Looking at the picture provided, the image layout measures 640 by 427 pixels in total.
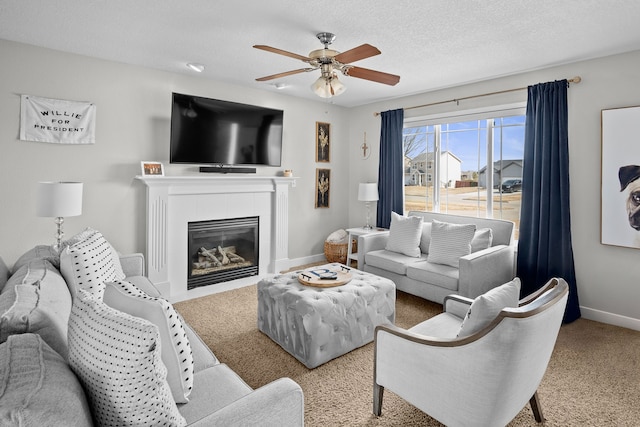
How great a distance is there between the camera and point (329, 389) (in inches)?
88.2

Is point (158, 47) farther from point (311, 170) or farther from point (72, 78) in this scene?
point (311, 170)

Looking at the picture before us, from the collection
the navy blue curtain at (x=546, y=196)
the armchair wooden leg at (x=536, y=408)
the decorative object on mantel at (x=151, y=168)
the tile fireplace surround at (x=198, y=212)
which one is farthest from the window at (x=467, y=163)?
the decorative object on mantel at (x=151, y=168)

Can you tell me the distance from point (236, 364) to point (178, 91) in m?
3.05

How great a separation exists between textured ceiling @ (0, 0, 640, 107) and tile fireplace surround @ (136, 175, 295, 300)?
1.31m

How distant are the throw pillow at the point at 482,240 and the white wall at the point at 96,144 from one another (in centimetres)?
321

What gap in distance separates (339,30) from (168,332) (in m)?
2.50

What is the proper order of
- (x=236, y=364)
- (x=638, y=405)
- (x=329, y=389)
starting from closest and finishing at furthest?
1. (x=638, y=405)
2. (x=329, y=389)
3. (x=236, y=364)

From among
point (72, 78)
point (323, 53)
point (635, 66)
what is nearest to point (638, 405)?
point (635, 66)

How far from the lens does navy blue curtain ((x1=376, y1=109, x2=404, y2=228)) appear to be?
16.4 ft

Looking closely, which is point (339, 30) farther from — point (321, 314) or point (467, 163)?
point (467, 163)

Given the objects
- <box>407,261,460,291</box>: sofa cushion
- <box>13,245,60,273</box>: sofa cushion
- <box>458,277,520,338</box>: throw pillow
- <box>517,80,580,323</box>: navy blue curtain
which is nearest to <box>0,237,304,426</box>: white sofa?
<box>13,245,60,273</box>: sofa cushion

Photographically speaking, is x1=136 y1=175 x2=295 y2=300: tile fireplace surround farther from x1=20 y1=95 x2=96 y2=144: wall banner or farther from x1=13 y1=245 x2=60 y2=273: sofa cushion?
x1=13 y1=245 x2=60 y2=273: sofa cushion

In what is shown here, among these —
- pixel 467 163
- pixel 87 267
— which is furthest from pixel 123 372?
pixel 467 163

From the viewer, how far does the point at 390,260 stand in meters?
3.96
